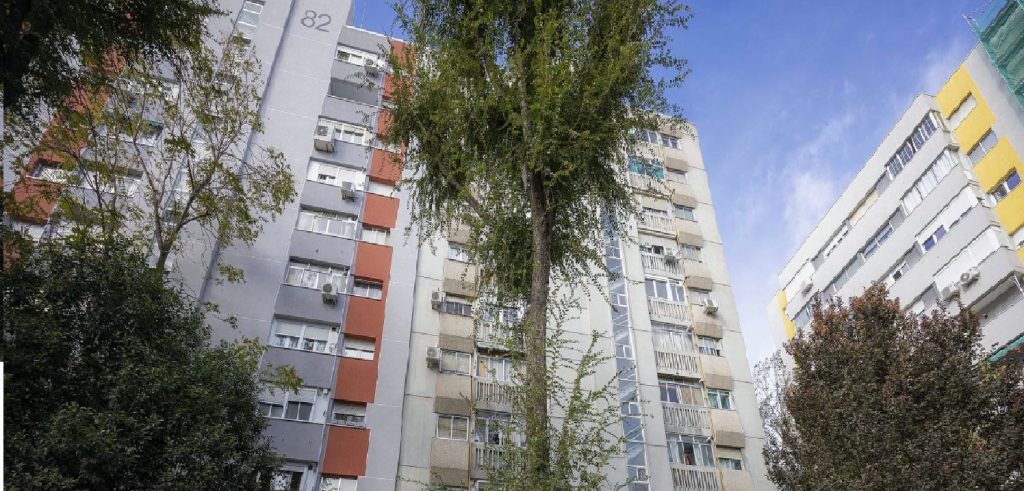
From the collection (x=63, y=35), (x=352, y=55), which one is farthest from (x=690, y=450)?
(x=63, y=35)

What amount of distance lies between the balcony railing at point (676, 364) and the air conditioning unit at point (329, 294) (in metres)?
10.9

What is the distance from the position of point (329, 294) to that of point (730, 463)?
45.6 ft

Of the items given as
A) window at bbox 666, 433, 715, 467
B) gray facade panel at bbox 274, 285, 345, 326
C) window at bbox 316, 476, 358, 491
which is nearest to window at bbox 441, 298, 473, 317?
gray facade panel at bbox 274, 285, 345, 326

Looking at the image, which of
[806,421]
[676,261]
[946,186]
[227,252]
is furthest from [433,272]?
[946,186]

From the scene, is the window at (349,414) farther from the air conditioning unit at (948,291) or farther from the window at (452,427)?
the air conditioning unit at (948,291)

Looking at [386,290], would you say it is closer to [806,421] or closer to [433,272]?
[433,272]

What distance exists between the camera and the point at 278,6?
1080 inches

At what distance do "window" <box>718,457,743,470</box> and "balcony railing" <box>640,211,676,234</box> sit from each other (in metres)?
9.04

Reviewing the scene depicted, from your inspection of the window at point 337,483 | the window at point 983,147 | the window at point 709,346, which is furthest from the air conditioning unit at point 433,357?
the window at point 983,147

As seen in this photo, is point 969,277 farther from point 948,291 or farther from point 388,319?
point 388,319

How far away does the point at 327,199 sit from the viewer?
23078 millimetres

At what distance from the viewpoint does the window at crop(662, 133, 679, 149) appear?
30.6 m

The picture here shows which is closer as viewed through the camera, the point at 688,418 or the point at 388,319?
the point at 388,319

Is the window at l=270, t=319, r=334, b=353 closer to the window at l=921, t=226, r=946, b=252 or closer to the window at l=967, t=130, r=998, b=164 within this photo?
the window at l=921, t=226, r=946, b=252
